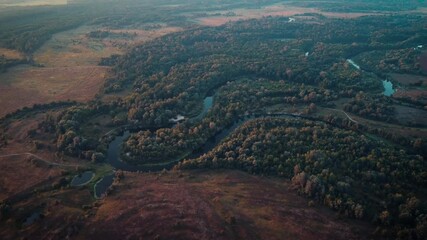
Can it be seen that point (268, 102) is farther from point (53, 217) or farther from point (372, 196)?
point (53, 217)

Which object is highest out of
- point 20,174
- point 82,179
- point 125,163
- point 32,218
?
point 20,174

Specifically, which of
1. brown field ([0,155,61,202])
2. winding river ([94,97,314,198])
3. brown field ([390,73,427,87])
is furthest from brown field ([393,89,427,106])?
brown field ([0,155,61,202])

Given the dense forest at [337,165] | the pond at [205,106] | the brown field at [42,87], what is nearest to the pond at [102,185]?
the dense forest at [337,165]

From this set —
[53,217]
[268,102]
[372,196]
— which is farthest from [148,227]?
[268,102]

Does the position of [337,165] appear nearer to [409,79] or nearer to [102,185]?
[102,185]

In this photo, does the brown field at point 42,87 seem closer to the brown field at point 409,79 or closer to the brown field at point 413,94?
the brown field at point 413,94

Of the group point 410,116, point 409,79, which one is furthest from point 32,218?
point 409,79
